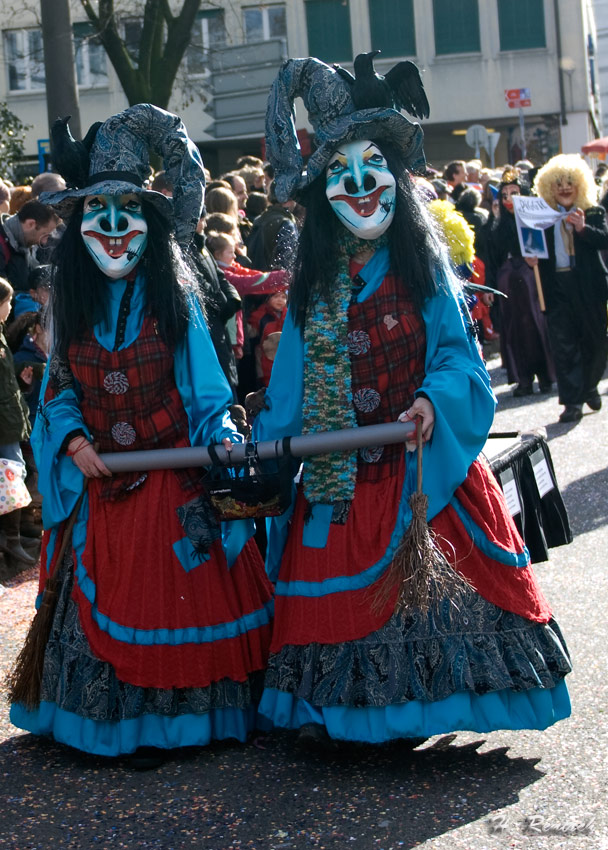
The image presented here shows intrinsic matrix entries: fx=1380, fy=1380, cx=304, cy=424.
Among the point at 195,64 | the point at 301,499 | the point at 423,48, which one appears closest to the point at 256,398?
the point at 301,499

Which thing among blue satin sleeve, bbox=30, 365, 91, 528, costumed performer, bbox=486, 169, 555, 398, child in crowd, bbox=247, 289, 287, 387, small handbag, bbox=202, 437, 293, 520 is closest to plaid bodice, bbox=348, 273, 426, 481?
small handbag, bbox=202, 437, 293, 520

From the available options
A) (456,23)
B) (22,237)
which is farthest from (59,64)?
(456,23)

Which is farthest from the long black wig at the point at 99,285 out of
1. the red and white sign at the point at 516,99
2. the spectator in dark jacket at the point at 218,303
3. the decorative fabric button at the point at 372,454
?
the red and white sign at the point at 516,99

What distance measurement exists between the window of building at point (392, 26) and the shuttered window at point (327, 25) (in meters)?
0.63

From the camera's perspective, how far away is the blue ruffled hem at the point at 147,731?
432 centimetres

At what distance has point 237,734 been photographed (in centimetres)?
443

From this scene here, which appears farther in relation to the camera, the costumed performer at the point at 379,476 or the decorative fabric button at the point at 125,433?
the decorative fabric button at the point at 125,433

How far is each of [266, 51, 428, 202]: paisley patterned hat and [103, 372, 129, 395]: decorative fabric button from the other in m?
0.78

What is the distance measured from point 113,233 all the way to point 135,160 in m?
0.28

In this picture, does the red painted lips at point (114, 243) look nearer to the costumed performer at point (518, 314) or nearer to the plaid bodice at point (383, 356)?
the plaid bodice at point (383, 356)

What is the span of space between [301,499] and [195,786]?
96 cm

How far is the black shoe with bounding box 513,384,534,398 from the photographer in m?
12.3

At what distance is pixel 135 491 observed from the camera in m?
4.48

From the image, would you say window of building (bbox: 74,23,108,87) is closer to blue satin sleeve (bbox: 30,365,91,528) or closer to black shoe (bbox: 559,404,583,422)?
black shoe (bbox: 559,404,583,422)
